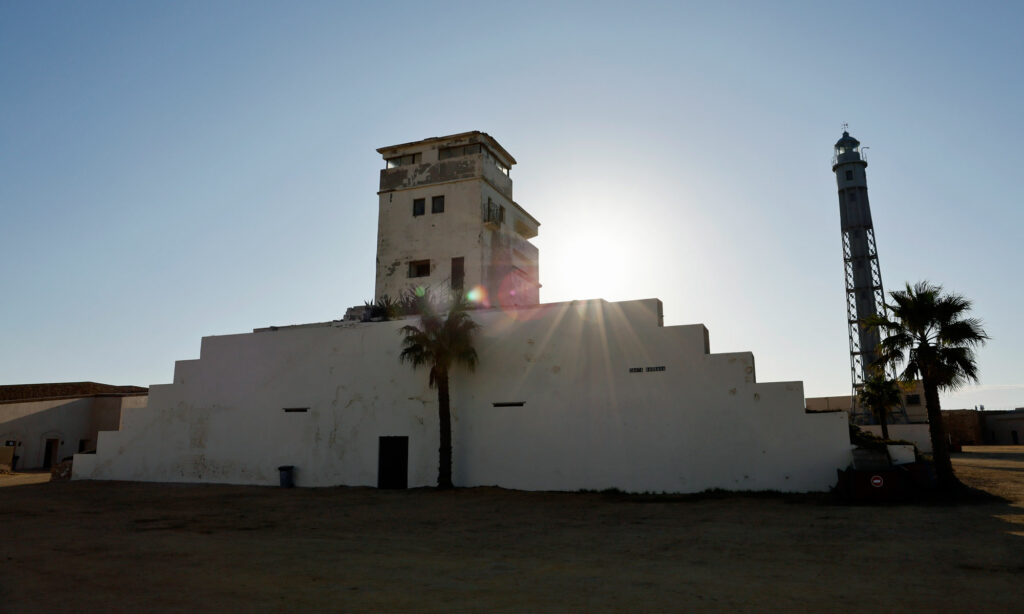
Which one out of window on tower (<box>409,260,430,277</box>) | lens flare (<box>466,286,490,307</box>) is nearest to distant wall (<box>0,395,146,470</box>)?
window on tower (<box>409,260,430,277</box>)

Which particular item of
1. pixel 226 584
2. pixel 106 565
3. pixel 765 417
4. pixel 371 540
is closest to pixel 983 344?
pixel 765 417

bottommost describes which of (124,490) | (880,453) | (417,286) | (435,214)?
(124,490)

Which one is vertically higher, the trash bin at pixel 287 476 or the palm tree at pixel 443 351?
the palm tree at pixel 443 351

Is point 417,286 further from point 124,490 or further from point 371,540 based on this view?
point 371,540

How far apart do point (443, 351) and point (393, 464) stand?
534 cm

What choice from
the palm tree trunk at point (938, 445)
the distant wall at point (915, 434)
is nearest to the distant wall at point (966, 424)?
the distant wall at point (915, 434)

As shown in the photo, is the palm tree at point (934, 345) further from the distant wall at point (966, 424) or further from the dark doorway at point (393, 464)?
the distant wall at point (966, 424)

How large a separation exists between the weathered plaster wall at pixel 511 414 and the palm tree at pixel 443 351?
0.82 metres

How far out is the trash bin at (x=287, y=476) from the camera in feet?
87.1

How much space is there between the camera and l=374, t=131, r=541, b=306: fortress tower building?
37.7m

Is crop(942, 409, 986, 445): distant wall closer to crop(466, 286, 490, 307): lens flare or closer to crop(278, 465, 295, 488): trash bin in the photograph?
crop(466, 286, 490, 307): lens flare

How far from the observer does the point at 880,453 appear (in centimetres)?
1895

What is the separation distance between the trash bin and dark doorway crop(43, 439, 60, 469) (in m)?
26.3

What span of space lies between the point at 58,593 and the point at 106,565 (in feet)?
6.62
